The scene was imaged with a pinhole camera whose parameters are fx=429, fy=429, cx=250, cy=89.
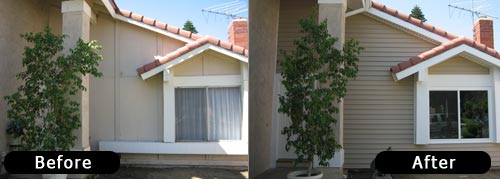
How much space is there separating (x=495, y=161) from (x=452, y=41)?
2823 millimetres

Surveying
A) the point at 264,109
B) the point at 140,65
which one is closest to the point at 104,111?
the point at 140,65

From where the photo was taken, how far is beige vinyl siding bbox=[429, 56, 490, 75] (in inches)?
355

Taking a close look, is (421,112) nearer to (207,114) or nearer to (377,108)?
(377,108)

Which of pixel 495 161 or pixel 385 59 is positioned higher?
pixel 385 59

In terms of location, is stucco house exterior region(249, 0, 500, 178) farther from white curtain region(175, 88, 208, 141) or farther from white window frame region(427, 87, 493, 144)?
white curtain region(175, 88, 208, 141)

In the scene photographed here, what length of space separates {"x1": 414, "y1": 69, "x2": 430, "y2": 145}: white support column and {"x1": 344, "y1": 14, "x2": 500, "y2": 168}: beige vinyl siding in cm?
14

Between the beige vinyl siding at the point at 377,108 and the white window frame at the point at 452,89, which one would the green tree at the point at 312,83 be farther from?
the white window frame at the point at 452,89

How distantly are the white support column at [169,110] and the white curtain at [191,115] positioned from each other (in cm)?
13

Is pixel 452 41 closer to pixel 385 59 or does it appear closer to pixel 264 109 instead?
pixel 385 59

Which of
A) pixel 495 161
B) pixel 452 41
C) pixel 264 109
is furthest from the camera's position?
pixel 495 161

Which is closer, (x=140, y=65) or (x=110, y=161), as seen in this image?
(x=110, y=161)

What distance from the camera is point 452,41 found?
338 inches

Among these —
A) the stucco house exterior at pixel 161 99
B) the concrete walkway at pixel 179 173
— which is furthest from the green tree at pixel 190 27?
the concrete walkway at pixel 179 173

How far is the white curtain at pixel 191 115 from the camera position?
368 inches
